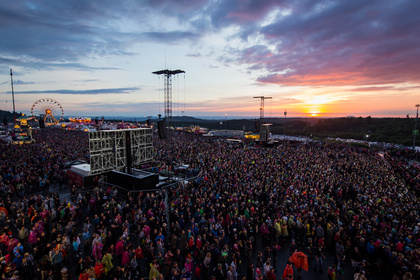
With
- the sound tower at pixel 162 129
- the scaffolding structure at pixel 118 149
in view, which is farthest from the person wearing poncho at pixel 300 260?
the sound tower at pixel 162 129

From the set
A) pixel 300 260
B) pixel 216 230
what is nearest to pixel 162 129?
pixel 216 230

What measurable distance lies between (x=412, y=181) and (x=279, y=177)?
11.8 m

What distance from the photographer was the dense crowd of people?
24.0 ft

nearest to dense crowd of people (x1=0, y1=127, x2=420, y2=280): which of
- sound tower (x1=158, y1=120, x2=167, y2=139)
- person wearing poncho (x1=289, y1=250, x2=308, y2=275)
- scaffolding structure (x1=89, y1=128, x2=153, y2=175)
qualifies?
person wearing poncho (x1=289, y1=250, x2=308, y2=275)

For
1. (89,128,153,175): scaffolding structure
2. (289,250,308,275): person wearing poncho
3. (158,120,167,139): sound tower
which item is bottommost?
(289,250,308,275): person wearing poncho

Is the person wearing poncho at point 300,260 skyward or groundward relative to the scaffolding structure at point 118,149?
groundward

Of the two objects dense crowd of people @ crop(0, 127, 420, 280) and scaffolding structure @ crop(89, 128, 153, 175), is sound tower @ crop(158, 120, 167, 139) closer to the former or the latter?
scaffolding structure @ crop(89, 128, 153, 175)

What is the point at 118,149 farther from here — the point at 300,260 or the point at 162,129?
the point at 300,260

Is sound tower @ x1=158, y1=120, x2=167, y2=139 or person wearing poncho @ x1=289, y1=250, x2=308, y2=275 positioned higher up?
sound tower @ x1=158, y1=120, x2=167, y2=139

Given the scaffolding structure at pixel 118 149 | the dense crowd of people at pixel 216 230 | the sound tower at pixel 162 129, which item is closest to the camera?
the dense crowd of people at pixel 216 230

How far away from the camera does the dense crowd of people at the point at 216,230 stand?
7.30m

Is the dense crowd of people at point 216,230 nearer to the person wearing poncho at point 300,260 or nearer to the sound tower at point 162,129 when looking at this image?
the person wearing poncho at point 300,260

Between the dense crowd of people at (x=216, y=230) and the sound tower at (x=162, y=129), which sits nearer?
the dense crowd of people at (x=216, y=230)

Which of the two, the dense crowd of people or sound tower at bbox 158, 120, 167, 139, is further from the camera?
sound tower at bbox 158, 120, 167, 139
